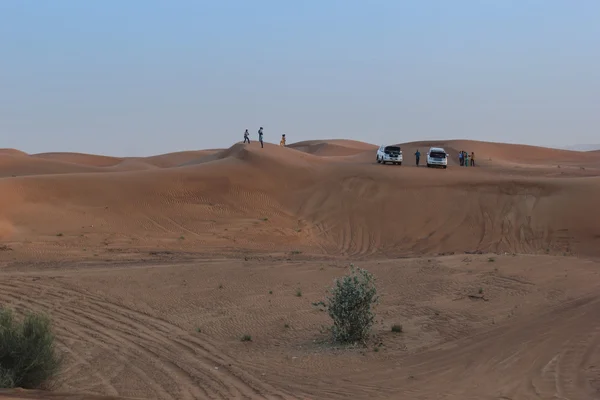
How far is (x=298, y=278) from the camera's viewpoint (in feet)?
52.6

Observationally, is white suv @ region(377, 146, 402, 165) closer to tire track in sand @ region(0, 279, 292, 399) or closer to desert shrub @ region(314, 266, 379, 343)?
tire track in sand @ region(0, 279, 292, 399)

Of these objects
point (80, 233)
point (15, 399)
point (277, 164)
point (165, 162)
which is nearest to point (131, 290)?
point (15, 399)

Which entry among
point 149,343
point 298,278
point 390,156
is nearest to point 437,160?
point 390,156

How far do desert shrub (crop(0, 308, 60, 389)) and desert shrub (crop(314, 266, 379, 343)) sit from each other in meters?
4.79

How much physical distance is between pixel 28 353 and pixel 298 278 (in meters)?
8.97

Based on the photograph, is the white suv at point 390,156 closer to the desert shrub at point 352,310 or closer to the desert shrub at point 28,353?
the desert shrub at point 352,310

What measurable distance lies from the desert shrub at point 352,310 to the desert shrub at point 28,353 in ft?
15.7

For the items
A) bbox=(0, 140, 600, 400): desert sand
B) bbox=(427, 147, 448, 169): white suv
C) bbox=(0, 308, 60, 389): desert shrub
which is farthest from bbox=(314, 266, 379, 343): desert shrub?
bbox=(427, 147, 448, 169): white suv

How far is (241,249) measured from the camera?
78.6ft

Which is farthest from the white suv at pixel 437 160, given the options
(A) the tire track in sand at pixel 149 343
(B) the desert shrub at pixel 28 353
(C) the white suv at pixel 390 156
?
(B) the desert shrub at pixel 28 353

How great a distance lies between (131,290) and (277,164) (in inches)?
898

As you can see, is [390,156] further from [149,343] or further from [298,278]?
[149,343]

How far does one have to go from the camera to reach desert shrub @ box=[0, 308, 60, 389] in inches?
300

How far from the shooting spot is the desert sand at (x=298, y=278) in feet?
29.5
